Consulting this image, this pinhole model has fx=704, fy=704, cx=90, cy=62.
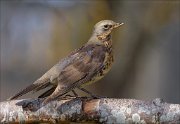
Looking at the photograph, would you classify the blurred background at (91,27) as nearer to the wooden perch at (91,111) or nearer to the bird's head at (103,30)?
the bird's head at (103,30)

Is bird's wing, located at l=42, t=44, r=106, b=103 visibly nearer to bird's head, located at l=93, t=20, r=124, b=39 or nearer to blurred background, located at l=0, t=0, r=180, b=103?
bird's head, located at l=93, t=20, r=124, b=39

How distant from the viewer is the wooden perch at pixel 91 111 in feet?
17.8

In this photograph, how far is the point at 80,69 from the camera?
6176 millimetres

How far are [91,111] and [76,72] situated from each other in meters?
0.60

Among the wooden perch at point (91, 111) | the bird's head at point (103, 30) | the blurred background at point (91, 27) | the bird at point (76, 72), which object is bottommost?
the wooden perch at point (91, 111)

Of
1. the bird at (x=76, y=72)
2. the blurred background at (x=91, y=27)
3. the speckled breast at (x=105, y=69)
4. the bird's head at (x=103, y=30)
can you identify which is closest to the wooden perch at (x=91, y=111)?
the bird at (x=76, y=72)

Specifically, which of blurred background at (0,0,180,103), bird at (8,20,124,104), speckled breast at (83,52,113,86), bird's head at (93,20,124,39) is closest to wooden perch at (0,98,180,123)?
bird at (8,20,124,104)

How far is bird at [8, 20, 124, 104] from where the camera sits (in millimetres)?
6023

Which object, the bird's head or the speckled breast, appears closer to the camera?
the speckled breast

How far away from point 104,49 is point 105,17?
170 inches

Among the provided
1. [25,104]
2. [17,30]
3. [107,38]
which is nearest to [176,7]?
[17,30]

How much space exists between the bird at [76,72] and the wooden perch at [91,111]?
0.12 m

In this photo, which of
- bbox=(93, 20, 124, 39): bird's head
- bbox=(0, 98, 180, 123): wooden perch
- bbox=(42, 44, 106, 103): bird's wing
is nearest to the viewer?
bbox=(0, 98, 180, 123): wooden perch

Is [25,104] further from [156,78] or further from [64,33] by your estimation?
[156,78]
